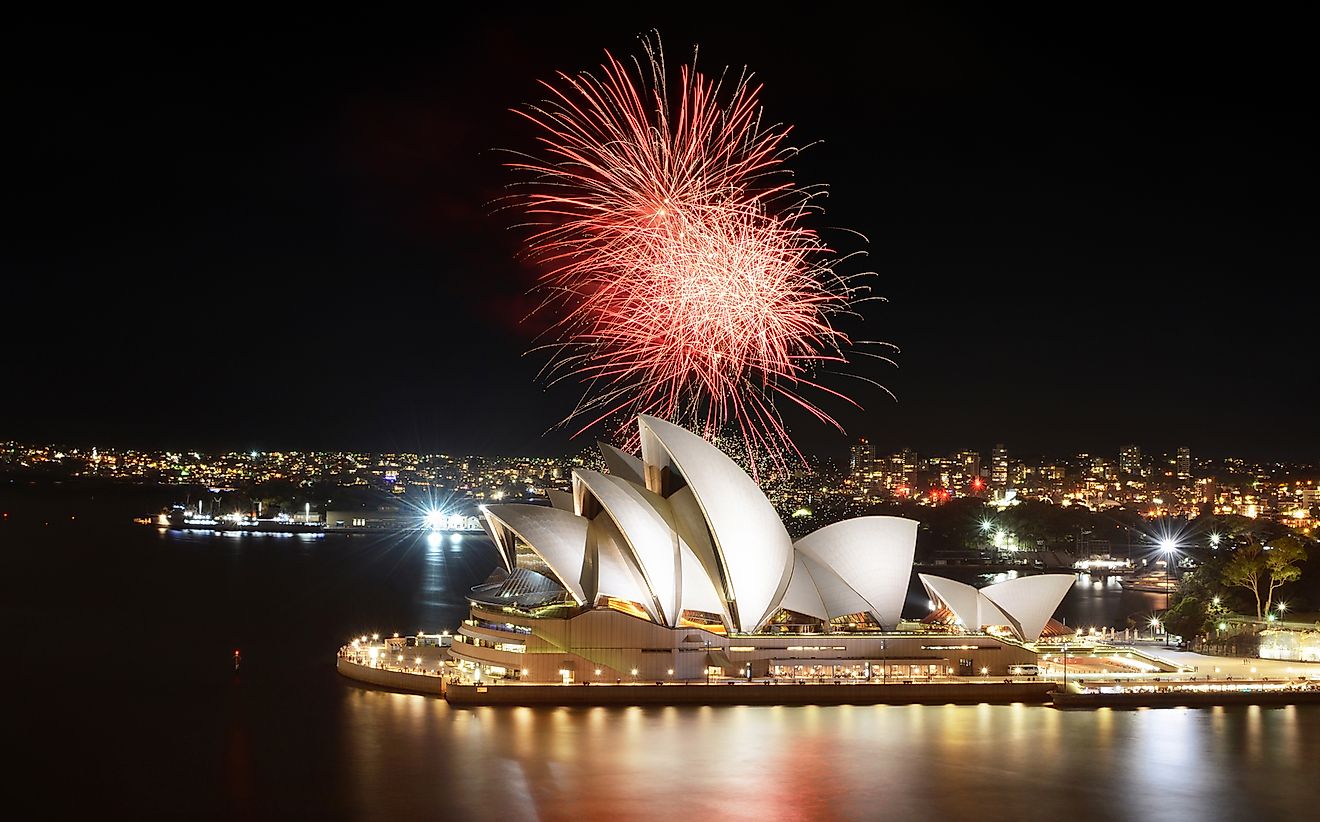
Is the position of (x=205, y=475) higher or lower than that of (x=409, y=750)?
higher

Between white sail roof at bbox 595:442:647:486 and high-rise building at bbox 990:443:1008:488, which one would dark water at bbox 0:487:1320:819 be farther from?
high-rise building at bbox 990:443:1008:488

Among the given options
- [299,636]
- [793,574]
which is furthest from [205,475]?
[793,574]

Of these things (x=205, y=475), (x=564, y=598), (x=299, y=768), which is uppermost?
(x=205, y=475)

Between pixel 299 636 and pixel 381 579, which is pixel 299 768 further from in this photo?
pixel 381 579

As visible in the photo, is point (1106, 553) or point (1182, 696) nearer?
point (1182, 696)

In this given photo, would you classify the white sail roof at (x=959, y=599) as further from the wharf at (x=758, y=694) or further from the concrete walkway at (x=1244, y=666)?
the concrete walkway at (x=1244, y=666)

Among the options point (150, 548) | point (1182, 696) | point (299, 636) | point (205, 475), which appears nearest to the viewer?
point (1182, 696)

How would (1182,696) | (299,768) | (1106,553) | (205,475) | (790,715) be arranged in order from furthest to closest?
(205,475) < (1106,553) < (1182,696) < (790,715) < (299,768)
